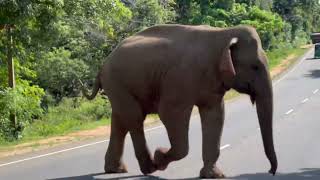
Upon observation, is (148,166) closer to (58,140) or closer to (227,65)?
(227,65)

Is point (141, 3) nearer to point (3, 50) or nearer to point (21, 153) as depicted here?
point (3, 50)

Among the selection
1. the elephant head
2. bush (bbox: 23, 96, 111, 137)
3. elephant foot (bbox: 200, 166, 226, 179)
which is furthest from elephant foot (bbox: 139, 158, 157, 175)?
bush (bbox: 23, 96, 111, 137)

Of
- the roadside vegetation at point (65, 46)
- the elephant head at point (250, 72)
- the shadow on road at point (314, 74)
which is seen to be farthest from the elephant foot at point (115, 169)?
the shadow on road at point (314, 74)

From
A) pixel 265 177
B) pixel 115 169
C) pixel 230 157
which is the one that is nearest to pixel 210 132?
pixel 265 177

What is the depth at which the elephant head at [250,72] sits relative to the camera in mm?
8805

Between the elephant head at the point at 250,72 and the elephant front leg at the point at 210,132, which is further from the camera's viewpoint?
the elephant front leg at the point at 210,132

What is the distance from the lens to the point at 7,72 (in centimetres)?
1980

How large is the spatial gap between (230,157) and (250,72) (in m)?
3.94

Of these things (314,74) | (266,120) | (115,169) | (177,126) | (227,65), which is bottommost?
(314,74)

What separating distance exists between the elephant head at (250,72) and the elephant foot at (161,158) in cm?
140

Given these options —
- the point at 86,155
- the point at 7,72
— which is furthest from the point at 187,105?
the point at 7,72

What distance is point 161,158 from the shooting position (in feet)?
31.6

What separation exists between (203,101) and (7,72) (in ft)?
38.9

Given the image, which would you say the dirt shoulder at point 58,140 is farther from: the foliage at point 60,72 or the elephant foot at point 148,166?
the foliage at point 60,72
